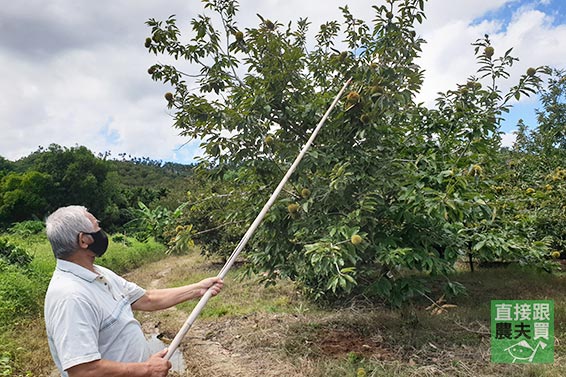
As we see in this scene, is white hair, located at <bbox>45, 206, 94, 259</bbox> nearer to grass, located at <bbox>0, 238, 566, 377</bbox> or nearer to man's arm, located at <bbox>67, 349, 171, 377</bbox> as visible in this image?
man's arm, located at <bbox>67, 349, 171, 377</bbox>

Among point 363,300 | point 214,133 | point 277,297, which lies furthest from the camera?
point 277,297

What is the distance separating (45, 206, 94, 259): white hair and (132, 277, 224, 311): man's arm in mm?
616

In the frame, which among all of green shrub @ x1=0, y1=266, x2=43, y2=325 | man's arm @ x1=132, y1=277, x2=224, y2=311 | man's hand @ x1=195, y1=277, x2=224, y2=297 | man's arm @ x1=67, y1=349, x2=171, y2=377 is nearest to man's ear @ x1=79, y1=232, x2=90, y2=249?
man's arm @ x1=67, y1=349, x2=171, y2=377

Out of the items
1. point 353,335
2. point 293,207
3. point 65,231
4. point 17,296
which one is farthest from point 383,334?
point 17,296

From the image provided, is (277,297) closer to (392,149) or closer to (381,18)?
(392,149)

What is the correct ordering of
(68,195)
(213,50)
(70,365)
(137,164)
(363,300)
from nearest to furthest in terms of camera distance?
(70,365), (213,50), (363,300), (68,195), (137,164)

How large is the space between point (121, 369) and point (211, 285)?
72 cm

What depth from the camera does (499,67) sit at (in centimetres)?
366

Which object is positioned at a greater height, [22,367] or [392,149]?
[392,149]

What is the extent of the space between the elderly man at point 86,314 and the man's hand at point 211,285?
43cm

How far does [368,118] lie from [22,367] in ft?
13.7

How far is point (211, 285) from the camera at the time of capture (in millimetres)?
2283

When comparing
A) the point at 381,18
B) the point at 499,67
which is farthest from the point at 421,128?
the point at 381,18

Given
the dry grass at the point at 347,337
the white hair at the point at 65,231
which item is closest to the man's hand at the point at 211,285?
the white hair at the point at 65,231
